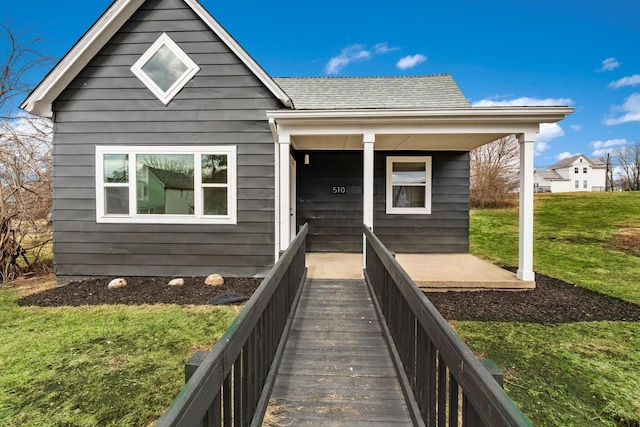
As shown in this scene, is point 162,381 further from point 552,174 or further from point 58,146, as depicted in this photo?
point 552,174

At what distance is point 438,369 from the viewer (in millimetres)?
1523

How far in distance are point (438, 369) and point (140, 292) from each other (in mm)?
4926

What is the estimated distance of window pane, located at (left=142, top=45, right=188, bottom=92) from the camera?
545 cm

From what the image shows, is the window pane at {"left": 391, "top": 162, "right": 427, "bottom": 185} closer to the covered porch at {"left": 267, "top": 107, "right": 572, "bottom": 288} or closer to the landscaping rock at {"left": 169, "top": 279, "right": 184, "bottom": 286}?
the covered porch at {"left": 267, "top": 107, "right": 572, "bottom": 288}

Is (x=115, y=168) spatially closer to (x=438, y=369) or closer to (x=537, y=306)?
(x=438, y=369)

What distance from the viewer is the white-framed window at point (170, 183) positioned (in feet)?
17.9

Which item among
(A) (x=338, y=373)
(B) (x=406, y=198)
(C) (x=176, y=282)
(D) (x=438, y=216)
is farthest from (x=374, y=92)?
(A) (x=338, y=373)

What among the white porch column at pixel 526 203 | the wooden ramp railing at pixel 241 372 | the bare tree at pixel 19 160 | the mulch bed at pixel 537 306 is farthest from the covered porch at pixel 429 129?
the bare tree at pixel 19 160

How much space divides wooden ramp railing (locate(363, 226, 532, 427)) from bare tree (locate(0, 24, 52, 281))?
23.1 ft

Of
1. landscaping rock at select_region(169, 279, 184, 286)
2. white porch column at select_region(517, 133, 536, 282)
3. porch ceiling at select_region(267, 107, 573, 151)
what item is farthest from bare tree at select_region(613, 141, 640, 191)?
landscaping rock at select_region(169, 279, 184, 286)

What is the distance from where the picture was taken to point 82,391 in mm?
2486

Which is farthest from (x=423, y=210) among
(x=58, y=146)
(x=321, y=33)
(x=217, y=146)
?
(x=321, y=33)

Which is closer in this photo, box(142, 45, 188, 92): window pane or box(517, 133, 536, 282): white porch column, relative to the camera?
box(517, 133, 536, 282): white porch column

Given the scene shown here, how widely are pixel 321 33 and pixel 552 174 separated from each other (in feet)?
176
